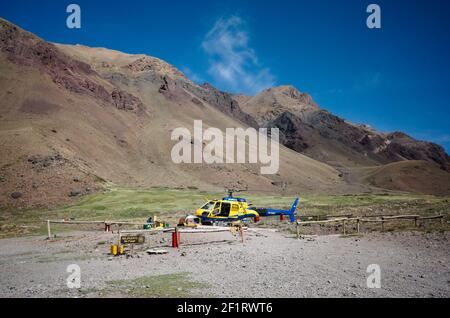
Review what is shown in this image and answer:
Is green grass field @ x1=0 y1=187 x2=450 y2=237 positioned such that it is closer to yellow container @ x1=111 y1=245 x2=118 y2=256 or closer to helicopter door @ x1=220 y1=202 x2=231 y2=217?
helicopter door @ x1=220 y1=202 x2=231 y2=217

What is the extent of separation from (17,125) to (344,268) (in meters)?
68.2

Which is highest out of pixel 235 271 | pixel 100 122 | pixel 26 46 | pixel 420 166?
pixel 26 46

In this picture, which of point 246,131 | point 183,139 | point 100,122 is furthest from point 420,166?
point 100,122

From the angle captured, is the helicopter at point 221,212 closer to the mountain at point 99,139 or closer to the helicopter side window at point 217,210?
the helicopter side window at point 217,210

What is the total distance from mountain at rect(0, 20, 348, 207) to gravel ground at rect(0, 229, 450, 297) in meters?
31.6

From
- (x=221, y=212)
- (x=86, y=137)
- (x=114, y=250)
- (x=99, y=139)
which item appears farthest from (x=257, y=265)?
(x=99, y=139)

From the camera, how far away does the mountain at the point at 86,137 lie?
1954 inches

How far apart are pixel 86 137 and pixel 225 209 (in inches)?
2317

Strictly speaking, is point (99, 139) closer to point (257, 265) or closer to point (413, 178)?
point (257, 265)

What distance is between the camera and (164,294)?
9.48 meters

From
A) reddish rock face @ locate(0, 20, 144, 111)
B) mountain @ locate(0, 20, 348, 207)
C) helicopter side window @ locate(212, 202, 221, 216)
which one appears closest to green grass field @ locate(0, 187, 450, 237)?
mountain @ locate(0, 20, 348, 207)

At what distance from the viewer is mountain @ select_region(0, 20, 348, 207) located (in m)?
49.6

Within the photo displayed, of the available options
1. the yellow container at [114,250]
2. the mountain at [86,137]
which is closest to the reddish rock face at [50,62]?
the mountain at [86,137]
